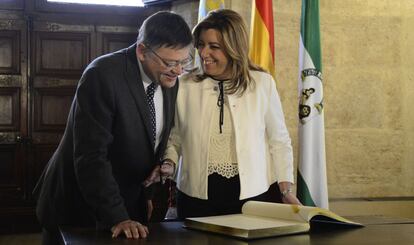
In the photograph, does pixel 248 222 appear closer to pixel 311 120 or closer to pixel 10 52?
pixel 311 120

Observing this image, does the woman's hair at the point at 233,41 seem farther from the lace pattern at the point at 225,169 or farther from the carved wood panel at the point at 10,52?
the carved wood panel at the point at 10,52

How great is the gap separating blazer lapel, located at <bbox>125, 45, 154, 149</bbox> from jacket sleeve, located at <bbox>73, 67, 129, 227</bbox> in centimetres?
9

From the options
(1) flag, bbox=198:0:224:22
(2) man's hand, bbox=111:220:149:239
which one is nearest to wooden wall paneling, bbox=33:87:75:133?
(1) flag, bbox=198:0:224:22

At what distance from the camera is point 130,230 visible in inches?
67.6

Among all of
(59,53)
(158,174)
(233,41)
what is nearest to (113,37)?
(59,53)

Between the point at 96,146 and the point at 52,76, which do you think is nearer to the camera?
the point at 96,146

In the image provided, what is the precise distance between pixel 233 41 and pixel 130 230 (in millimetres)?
956

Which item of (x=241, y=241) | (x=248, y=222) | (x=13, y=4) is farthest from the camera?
(x=13, y=4)

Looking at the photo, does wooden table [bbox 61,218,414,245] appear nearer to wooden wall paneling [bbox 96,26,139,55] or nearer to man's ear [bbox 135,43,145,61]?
man's ear [bbox 135,43,145,61]

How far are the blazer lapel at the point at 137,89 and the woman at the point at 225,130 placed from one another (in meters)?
0.26

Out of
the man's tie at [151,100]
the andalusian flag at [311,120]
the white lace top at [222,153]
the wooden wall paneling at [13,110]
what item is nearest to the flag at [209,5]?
the andalusian flag at [311,120]

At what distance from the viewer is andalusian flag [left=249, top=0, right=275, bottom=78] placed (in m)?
3.87

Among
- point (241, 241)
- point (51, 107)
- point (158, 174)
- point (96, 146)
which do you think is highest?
point (51, 107)

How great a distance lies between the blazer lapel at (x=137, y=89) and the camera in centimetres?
202
